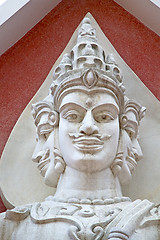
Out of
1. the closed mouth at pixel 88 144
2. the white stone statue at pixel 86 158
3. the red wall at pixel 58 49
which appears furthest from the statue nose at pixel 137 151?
the red wall at pixel 58 49

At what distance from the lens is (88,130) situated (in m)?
5.16

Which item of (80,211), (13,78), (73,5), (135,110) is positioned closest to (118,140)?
(135,110)

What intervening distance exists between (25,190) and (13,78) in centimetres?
125

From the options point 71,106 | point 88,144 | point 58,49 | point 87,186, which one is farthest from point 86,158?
point 58,49

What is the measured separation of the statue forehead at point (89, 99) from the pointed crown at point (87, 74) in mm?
33

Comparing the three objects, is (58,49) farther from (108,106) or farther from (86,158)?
(86,158)

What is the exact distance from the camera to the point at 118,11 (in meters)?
6.96

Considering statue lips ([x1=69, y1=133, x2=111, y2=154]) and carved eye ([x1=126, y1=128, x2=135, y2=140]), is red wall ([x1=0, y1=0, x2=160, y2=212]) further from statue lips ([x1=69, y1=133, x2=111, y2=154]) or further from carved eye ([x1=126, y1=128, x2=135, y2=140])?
statue lips ([x1=69, y1=133, x2=111, y2=154])

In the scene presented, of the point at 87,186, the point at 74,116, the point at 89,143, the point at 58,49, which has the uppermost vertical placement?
the point at 58,49

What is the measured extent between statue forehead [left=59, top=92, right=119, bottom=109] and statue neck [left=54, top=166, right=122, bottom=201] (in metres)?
0.49

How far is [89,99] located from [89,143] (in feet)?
1.18

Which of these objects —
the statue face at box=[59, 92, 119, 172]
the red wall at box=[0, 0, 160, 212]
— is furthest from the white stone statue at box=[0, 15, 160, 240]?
the red wall at box=[0, 0, 160, 212]

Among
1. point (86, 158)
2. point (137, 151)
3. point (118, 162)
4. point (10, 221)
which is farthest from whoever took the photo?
point (137, 151)

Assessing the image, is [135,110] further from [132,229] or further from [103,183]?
[132,229]
